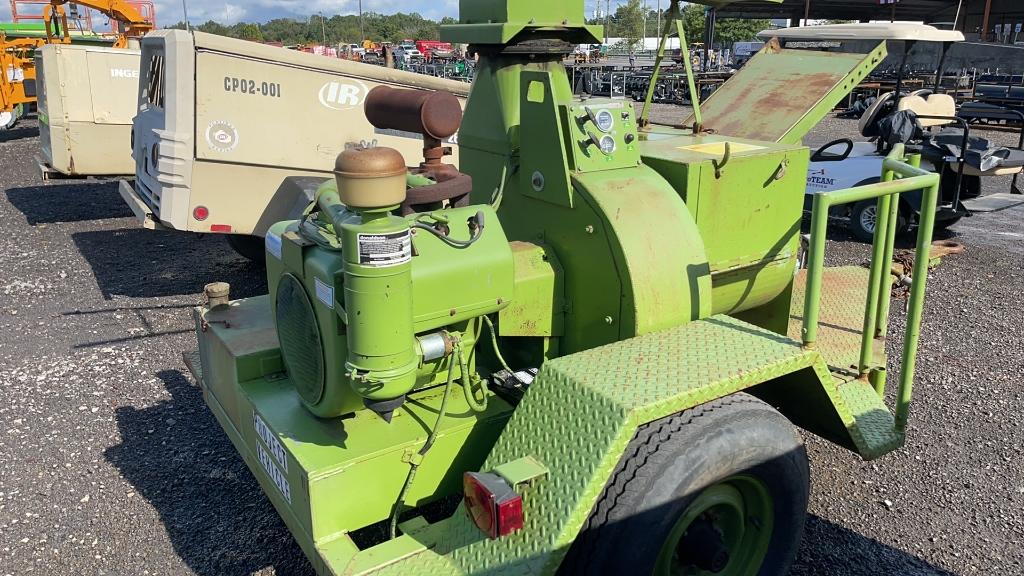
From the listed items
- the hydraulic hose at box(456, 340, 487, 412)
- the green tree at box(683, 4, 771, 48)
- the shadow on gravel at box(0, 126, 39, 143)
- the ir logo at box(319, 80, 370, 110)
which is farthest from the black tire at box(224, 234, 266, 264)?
the green tree at box(683, 4, 771, 48)

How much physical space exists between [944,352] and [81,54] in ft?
31.8

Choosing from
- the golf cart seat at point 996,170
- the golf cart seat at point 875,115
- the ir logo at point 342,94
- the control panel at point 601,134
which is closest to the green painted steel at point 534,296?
the control panel at point 601,134

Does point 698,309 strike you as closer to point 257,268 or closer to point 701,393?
point 701,393

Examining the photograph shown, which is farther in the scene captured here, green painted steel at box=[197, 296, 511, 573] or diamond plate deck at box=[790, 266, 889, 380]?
diamond plate deck at box=[790, 266, 889, 380]

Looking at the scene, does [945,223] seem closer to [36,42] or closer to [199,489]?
[199,489]

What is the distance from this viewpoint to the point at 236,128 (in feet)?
21.5

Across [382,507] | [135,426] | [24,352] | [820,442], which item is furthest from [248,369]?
[24,352]

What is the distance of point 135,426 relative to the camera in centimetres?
458

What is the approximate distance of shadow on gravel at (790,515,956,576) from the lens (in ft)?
10.8

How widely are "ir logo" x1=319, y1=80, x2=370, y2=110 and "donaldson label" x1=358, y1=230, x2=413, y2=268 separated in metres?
5.05

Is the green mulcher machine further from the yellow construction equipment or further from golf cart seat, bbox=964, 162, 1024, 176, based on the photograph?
the yellow construction equipment

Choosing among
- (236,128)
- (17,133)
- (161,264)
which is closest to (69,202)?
(161,264)

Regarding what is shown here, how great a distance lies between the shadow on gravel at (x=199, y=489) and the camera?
3.45 metres

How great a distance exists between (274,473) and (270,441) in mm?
120
